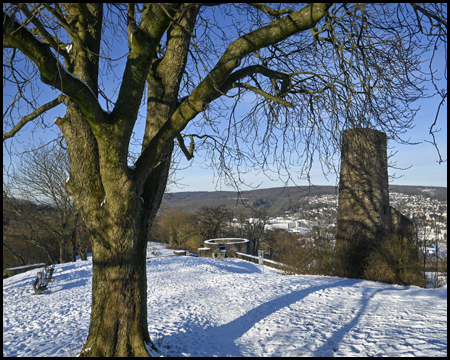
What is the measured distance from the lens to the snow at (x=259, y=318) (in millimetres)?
4293

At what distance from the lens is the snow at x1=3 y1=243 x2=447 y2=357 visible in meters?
4.29

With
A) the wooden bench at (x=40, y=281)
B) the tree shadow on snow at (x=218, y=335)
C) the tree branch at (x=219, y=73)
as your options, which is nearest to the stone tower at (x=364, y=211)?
the tree shadow on snow at (x=218, y=335)

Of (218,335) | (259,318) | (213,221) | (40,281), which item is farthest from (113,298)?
(213,221)

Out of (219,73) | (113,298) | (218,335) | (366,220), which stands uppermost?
(219,73)

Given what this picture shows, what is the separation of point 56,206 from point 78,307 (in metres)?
13.1

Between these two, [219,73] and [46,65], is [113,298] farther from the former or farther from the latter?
[219,73]

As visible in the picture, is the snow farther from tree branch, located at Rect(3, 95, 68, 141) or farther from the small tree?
the small tree

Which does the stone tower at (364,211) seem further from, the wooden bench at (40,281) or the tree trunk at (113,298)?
the wooden bench at (40,281)

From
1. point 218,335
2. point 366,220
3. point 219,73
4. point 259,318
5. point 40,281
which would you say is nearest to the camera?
point 219,73

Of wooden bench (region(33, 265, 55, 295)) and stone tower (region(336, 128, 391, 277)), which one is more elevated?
stone tower (region(336, 128, 391, 277))

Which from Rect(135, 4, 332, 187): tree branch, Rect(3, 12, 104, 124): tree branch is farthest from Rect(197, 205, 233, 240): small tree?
Rect(3, 12, 104, 124): tree branch

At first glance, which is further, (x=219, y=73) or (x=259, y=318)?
(x=259, y=318)

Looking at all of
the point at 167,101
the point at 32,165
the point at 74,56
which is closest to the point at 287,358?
the point at 167,101

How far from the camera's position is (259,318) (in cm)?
566
